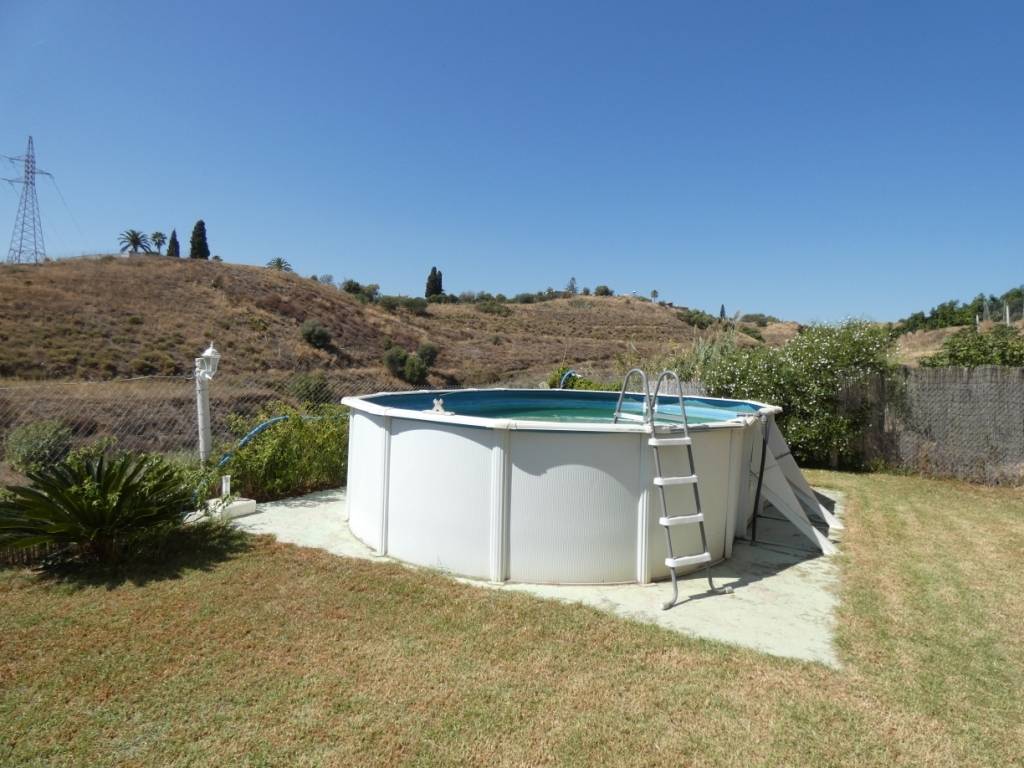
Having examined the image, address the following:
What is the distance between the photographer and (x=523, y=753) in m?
2.57

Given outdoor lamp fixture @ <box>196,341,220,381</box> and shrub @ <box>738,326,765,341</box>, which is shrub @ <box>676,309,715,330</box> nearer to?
shrub @ <box>738,326,765,341</box>

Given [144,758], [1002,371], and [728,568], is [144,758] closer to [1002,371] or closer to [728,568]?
[728,568]

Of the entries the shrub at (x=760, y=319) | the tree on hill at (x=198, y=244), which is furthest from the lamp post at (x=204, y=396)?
the shrub at (x=760, y=319)

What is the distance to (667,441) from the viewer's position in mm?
4547

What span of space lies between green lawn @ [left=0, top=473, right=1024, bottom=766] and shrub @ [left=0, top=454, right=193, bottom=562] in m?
0.41

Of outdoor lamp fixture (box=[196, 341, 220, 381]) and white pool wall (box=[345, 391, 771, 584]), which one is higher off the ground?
outdoor lamp fixture (box=[196, 341, 220, 381])

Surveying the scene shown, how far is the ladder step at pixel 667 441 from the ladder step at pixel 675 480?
270 mm

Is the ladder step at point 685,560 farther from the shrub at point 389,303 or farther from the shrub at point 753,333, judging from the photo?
the shrub at point 389,303

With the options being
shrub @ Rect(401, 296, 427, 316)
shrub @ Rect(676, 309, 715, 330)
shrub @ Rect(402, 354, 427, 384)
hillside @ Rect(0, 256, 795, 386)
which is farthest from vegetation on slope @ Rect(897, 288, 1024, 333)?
shrub @ Rect(401, 296, 427, 316)

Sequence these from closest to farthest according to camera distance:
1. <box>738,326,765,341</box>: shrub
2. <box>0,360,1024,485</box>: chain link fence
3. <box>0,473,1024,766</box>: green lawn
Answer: <box>0,473,1024,766</box>: green lawn → <box>0,360,1024,485</box>: chain link fence → <box>738,326,765,341</box>: shrub

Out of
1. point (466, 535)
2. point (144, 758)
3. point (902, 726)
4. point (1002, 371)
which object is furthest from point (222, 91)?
point (1002, 371)

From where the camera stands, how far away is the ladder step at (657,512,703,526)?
448 cm

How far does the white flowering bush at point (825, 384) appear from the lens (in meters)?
10.3

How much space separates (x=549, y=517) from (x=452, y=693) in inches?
67.5
